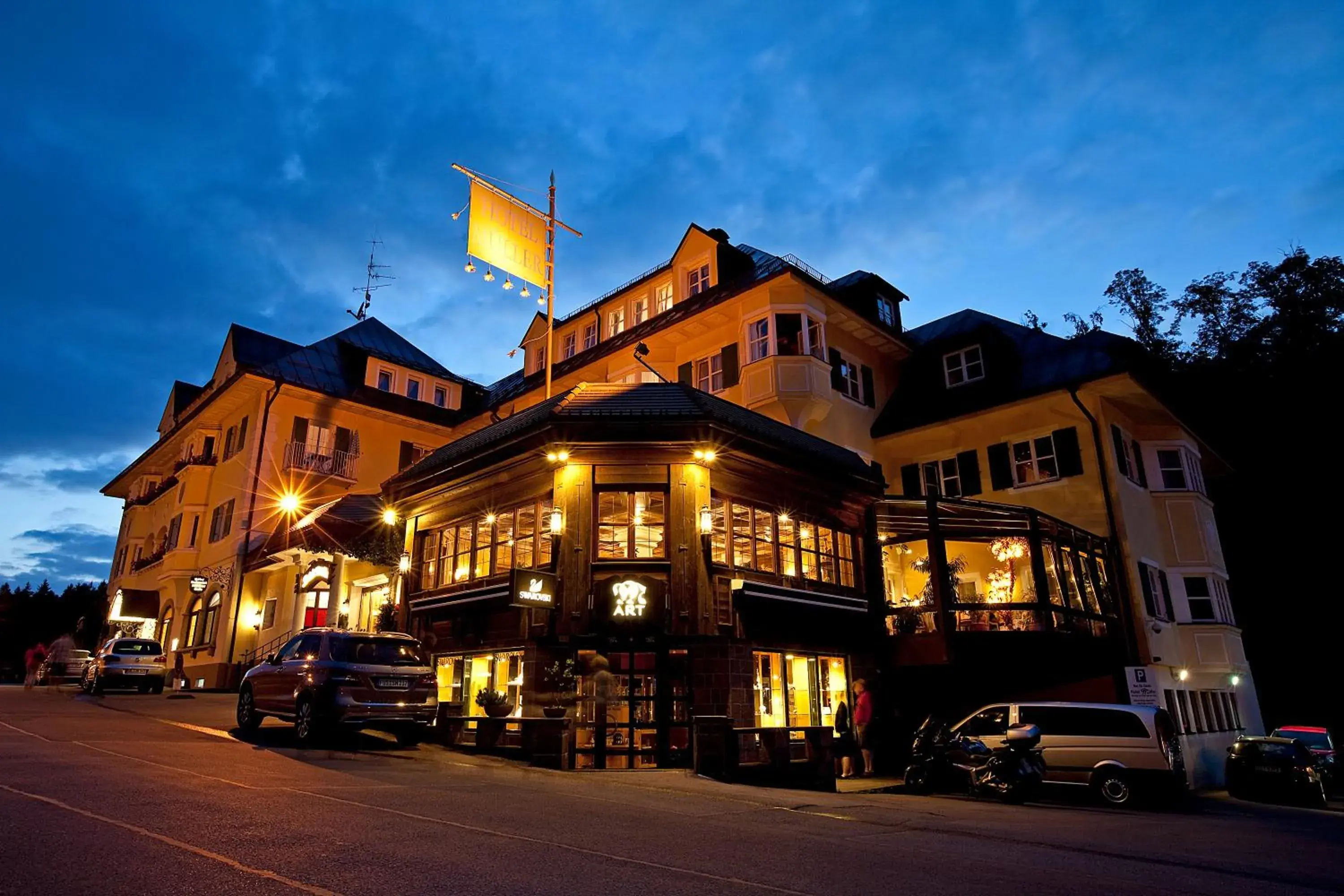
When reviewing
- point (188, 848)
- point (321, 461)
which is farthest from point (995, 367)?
point (321, 461)

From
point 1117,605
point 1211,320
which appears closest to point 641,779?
point 1117,605

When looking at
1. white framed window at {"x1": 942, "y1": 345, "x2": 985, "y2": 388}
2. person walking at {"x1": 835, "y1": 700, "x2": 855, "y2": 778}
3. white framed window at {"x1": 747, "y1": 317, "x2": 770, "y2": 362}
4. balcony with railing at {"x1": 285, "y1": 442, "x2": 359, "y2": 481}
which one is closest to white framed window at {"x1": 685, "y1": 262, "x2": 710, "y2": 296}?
white framed window at {"x1": 747, "y1": 317, "x2": 770, "y2": 362}

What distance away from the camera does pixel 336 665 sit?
1384 centimetres

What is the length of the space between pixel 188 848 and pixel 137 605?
130ft

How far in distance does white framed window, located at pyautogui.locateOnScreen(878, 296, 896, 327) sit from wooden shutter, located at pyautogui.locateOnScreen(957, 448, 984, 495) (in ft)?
20.6

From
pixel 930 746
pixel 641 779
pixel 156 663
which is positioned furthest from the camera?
pixel 156 663

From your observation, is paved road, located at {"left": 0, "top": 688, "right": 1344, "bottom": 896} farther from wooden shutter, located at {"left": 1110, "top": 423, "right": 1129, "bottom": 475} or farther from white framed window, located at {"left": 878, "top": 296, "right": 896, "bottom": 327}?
white framed window, located at {"left": 878, "top": 296, "right": 896, "bottom": 327}

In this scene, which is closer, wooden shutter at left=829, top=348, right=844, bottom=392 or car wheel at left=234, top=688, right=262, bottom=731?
car wheel at left=234, top=688, right=262, bottom=731

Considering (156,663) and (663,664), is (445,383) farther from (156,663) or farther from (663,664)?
(663,664)

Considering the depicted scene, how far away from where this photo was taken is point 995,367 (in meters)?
27.1

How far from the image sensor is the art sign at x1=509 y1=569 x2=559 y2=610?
15.3 metres

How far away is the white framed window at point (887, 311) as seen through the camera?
3055cm

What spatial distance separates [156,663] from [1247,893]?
99.2 ft

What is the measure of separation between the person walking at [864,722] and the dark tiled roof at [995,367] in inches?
474
